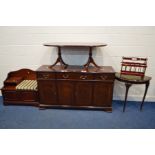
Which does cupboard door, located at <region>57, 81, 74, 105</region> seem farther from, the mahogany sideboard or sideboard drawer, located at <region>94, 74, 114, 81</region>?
sideboard drawer, located at <region>94, 74, 114, 81</region>

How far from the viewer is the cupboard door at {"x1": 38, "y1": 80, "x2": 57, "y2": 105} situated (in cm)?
277

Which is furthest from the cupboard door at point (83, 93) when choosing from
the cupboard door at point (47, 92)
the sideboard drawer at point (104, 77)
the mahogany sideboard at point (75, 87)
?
the cupboard door at point (47, 92)

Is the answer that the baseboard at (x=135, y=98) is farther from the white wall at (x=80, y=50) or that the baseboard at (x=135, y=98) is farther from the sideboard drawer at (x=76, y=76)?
the sideboard drawer at (x=76, y=76)

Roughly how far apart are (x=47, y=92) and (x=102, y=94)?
3.19ft

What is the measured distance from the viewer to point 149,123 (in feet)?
8.36

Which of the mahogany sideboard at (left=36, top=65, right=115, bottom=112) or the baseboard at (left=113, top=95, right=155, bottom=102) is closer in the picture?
the mahogany sideboard at (left=36, top=65, right=115, bottom=112)

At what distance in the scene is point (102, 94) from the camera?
108 inches

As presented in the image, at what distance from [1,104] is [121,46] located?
2595 mm

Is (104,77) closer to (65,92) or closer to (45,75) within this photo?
(65,92)

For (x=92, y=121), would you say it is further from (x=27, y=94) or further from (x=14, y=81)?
(x=14, y=81)

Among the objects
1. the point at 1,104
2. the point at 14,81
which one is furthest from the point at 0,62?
the point at 1,104

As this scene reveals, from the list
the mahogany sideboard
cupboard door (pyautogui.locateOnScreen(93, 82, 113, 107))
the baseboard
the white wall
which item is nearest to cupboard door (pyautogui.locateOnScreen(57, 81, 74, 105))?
the mahogany sideboard

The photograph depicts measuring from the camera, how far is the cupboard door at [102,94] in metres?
2.70

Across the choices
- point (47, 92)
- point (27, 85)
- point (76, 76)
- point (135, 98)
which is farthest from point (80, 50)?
point (135, 98)
